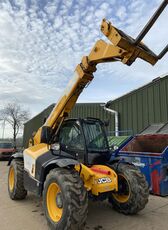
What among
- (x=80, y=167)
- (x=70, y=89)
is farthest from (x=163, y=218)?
(x=70, y=89)

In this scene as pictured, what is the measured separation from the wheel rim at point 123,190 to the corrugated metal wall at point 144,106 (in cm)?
624

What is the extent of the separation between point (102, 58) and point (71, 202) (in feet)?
9.38

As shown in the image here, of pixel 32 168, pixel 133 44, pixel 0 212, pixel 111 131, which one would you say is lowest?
pixel 0 212

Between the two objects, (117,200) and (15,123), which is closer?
(117,200)

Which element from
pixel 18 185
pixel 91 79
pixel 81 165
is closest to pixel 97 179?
pixel 81 165

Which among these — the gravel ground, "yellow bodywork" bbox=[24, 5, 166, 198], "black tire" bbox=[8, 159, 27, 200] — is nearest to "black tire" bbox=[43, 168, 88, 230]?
"yellow bodywork" bbox=[24, 5, 166, 198]

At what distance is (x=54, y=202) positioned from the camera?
447 centimetres

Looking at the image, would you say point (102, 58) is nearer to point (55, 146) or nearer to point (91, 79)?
point (91, 79)

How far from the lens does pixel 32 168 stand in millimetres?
5480

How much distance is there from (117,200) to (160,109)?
6.69 metres

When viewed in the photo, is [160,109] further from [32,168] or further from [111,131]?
[32,168]

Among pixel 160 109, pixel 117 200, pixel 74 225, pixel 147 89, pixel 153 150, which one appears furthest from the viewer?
pixel 147 89

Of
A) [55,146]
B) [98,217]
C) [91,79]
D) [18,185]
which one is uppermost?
[91,79]

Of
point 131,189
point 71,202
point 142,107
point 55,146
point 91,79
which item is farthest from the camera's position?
point 142,107
